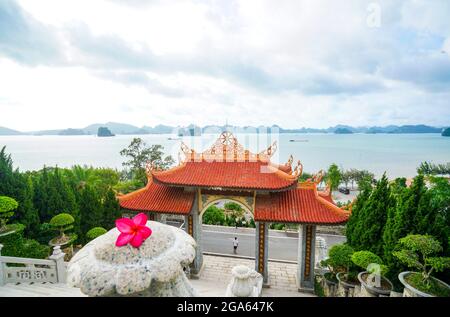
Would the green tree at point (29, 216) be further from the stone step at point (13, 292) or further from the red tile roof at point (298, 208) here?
the red tile roof at point (298, 208)

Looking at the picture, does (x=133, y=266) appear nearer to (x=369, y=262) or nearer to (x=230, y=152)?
(x=369, y=262)

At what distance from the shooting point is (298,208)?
30.6 feet

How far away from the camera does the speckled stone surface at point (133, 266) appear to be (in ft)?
6.92

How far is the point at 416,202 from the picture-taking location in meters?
7.16

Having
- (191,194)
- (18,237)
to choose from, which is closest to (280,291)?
(191,194)

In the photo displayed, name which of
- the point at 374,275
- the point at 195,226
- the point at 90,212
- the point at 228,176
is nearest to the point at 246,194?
the point at 228,176

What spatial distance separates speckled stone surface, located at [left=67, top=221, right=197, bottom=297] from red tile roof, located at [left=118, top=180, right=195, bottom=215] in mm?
7397

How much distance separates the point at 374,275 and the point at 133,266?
780 cm

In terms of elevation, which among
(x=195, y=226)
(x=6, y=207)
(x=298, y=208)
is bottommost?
(x=195, y=226)

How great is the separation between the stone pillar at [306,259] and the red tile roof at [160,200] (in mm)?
4884

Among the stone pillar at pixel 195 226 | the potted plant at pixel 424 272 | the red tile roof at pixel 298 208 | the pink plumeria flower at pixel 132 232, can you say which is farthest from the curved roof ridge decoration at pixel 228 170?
the pink plumeria flower at pixel 132 232

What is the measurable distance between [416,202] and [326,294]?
5.11 meters
